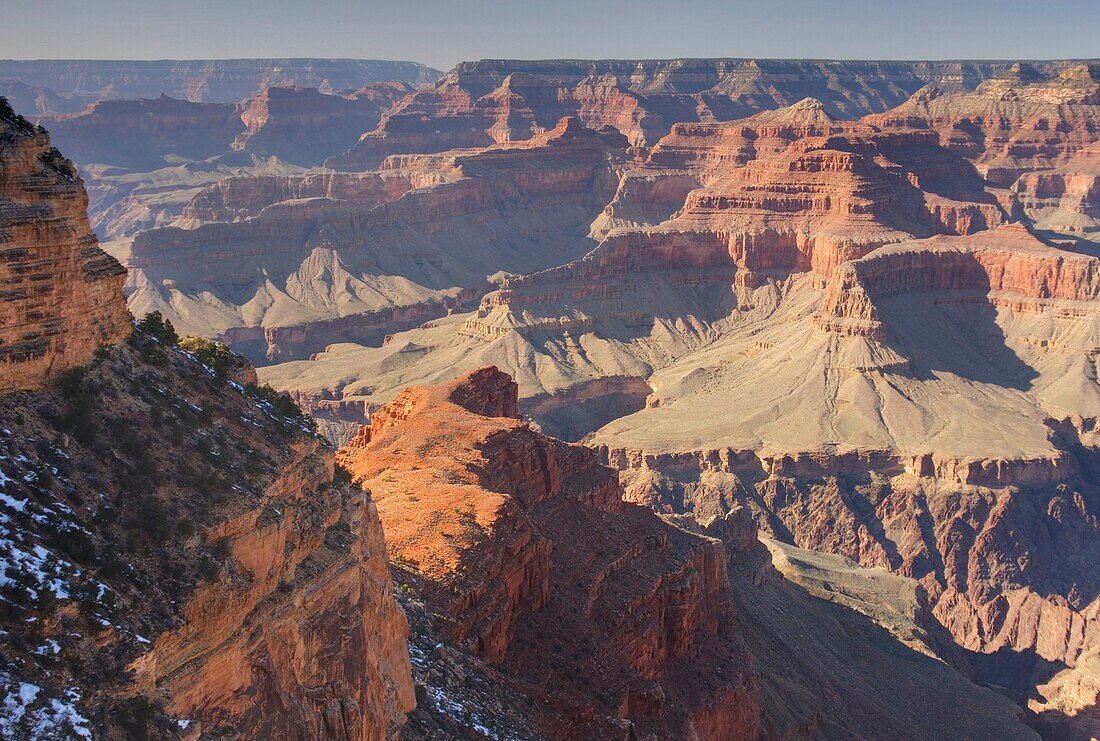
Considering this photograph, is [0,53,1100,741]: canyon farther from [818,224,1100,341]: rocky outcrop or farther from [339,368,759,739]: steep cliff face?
[818,224,1100,341]: rocky outcrop

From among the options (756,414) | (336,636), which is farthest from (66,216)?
(756,414)

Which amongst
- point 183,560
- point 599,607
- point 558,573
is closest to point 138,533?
point 183,560

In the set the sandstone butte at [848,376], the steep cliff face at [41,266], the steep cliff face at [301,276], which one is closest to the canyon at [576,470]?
the steep cliff face at [41,266]

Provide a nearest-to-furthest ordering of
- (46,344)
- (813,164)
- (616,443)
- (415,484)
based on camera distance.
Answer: (46,344) → (415,484) → (616,443) → (813,164)

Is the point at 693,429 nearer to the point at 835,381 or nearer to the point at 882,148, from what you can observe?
the point at 835,381

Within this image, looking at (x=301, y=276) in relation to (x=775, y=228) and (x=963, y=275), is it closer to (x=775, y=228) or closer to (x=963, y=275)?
(x=775, y=228)

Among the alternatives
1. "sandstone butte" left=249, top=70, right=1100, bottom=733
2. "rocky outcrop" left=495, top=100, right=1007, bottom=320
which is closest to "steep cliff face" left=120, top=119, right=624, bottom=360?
"sandstone butte" left=249, top=70, right=1100, bottom=733
